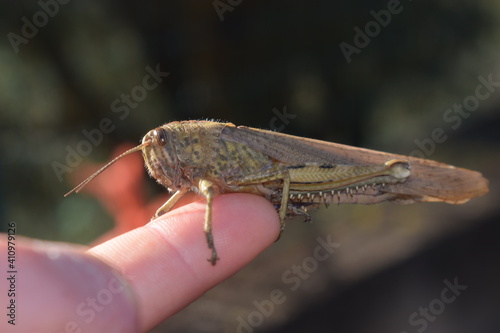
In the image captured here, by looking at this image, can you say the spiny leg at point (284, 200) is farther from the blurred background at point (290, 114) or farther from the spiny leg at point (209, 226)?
the blurred background at point (290, 114)

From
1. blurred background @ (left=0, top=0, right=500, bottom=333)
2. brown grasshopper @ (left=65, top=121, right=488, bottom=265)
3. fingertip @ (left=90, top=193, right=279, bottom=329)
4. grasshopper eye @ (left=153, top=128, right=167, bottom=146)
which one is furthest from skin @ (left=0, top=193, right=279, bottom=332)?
blurred background @ (left=0, top=0, right=500, bottom=333)

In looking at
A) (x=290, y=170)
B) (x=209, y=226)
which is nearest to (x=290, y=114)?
(x=290, y=170)

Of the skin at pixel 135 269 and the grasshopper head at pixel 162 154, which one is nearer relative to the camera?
the skin at pixel 135 269

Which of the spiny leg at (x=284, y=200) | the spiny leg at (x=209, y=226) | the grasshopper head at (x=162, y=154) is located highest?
the grasshopper head at (x=162, y=154)

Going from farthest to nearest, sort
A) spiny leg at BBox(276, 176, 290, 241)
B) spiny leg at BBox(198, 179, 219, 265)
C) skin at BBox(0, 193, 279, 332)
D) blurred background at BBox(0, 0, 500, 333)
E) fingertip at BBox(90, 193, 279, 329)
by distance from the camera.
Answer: blurred background at BBox(0, 0, 500, 333) < spiny leg at BBox(276, 176, 290, 241) < spiny leg at BBox(198, 179, 219, 265) < fingertip at BBox(90, 193, 279, 329) < skin at BBox(0, 193, 279, 332)

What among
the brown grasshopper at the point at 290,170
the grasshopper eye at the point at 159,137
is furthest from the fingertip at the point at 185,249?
the grasshopper eye at the point at 159,137

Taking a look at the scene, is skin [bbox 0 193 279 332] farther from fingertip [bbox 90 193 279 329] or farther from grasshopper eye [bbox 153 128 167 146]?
grasshopper eye [bbox 153 128 167 146]

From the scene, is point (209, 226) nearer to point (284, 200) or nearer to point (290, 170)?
point (284, 200)

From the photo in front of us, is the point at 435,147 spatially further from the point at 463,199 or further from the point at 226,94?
the point at 226,94
